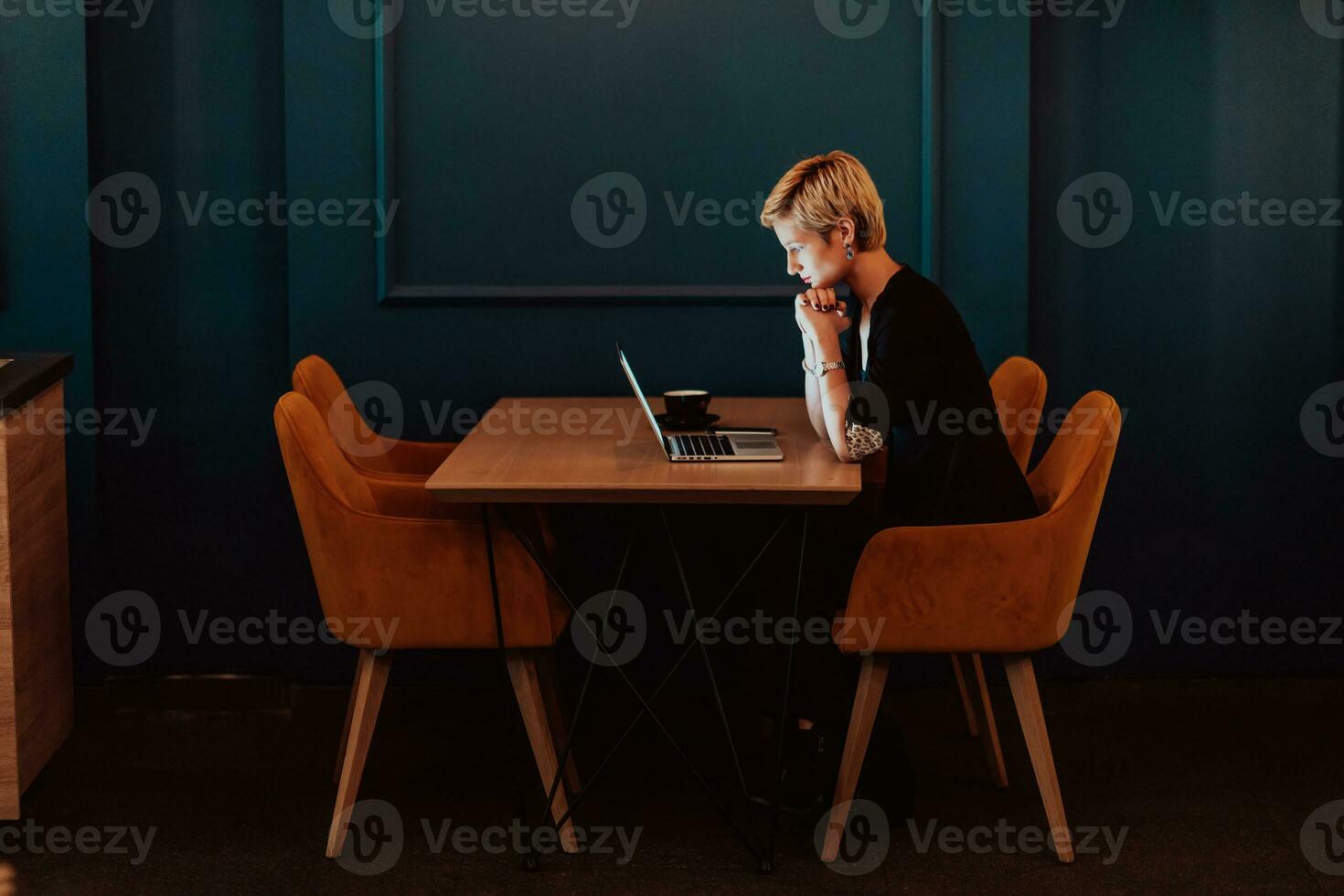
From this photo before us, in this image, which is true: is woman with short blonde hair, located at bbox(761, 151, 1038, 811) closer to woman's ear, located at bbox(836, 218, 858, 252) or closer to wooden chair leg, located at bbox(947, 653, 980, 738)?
woman's ear, located at bbox(836, 218, 858, 252)

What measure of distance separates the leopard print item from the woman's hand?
0.22 meters

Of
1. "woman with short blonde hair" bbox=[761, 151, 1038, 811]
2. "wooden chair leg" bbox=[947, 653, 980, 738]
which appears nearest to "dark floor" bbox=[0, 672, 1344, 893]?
"wooden chair leg" bbox=[947, 653, 980, 738]

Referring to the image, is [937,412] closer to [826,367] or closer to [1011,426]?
[826,367]

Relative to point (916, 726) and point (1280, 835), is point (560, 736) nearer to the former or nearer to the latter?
point (916, 726)

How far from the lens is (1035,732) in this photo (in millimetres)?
2523

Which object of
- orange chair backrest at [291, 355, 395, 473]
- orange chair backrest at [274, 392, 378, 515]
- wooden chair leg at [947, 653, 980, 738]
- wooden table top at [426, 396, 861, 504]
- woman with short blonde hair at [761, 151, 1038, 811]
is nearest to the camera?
wooden table top at [426, 396, 861, 504]

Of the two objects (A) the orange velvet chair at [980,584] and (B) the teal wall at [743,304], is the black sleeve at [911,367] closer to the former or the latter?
(A) the orange velvet chair at [980,584]

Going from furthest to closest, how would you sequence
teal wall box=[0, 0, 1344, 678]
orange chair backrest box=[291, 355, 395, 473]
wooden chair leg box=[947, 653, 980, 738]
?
1. teal wall box=[0, 0, 1344, 678]
2. wooden chair leg box=[947, 653, 980, 738]
3. orange chair backrest box=[291, 355, 395, 473]

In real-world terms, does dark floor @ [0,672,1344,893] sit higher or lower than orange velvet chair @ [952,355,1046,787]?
lower

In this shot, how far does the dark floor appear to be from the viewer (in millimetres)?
2482

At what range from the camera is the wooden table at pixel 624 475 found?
89.5 inches

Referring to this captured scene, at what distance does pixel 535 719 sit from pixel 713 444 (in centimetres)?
63

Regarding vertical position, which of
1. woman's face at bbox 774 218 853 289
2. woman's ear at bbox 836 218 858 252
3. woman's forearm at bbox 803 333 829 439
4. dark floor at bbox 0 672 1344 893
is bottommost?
dark floor at bbox 0 672 1344 893

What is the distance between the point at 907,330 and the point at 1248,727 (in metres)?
1.48
